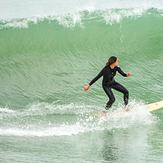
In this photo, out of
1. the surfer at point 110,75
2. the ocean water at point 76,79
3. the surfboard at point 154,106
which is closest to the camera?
the ocean water at point 76,79

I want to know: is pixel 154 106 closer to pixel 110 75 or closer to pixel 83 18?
pixel 110 75

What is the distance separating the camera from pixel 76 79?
47.6 ft

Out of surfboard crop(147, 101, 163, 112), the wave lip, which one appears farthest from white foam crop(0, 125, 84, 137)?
the wave lip

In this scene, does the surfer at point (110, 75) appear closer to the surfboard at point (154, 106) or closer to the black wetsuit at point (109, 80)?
the black wetsuit at point (109, 80)

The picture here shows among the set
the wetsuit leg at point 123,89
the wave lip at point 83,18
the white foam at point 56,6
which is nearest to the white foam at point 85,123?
the wetsuit leg at point 123,89

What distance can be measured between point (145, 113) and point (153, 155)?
3.24 meters

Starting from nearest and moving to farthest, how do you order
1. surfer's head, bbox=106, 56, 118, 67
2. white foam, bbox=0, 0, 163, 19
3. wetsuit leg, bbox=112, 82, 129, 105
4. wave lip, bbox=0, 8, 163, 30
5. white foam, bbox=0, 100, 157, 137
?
white foam, bbox=0, 100, 157, 137
surfer's head, bbox=106, 56, 118, 67
wetsuit leg, bbox=112, 82, 129, 105
wave lip, bbox=0, 8, 163, 30
white foam, bbox=0, 0, 163, 19

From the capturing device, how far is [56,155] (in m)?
8.36

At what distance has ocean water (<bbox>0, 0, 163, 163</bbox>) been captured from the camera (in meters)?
9.05

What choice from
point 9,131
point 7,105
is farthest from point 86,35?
point 9,131

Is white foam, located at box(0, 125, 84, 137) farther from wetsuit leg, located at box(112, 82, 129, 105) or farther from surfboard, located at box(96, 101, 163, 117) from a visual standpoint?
wetsuit leg, located at box(112, 82, 129, 105)

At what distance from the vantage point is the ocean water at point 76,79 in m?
9.05

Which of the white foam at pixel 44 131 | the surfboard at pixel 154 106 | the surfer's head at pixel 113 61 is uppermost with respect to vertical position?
the surfer's head at pixel 113 61

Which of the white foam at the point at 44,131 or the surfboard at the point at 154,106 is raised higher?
the white foam at the point at 44,131
